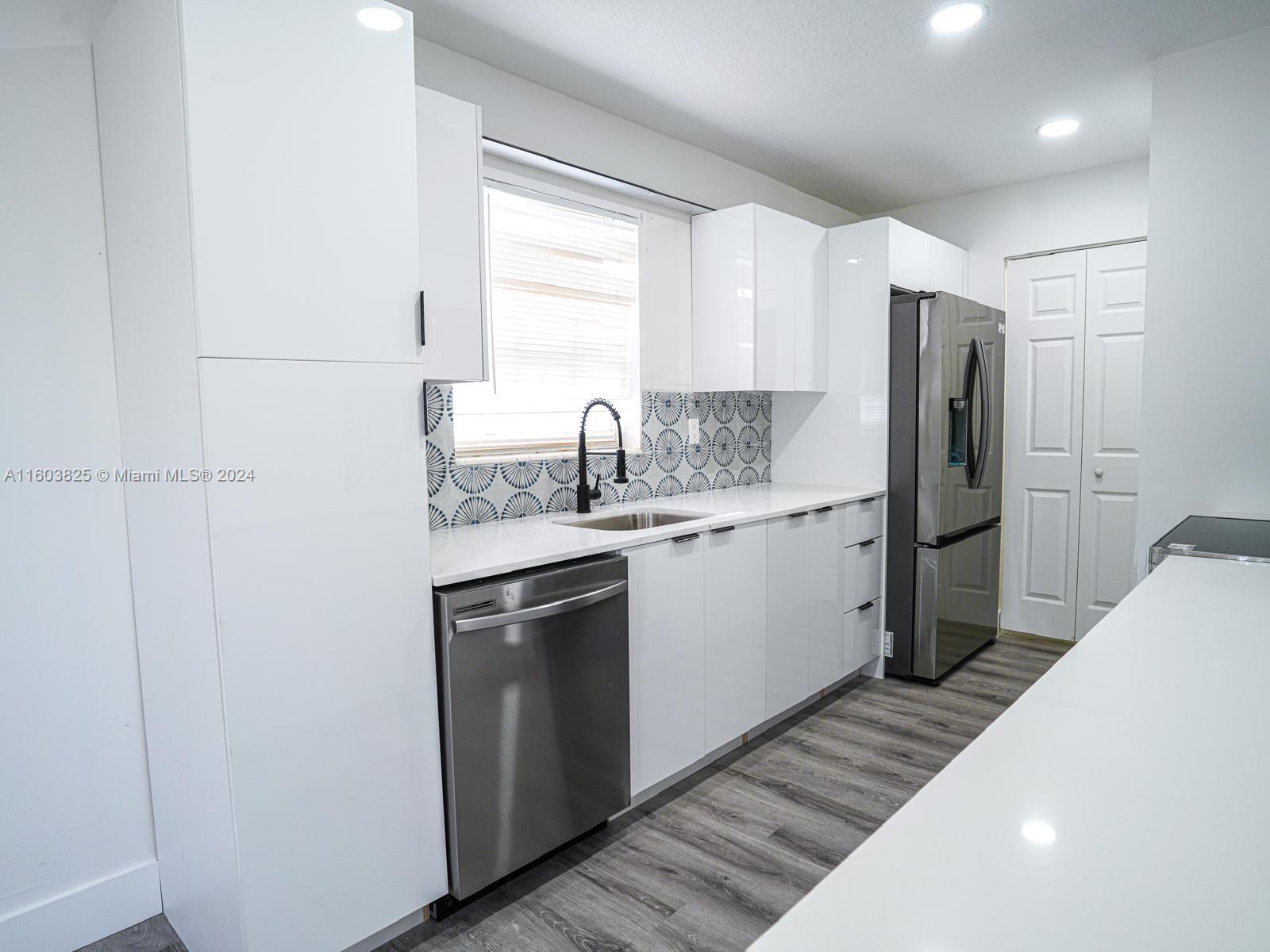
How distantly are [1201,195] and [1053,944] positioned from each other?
110 inches

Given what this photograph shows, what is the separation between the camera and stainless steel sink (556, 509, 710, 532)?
9.07 feet

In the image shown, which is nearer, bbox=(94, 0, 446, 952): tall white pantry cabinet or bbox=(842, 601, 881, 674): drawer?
bbox=(94, 0, 446, 952): tall white pantry cabinet

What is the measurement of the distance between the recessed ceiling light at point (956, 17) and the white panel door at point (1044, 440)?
2.09 m

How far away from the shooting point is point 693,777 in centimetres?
264

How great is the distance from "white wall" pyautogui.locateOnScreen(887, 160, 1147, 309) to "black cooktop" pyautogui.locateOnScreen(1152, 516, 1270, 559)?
195 cm

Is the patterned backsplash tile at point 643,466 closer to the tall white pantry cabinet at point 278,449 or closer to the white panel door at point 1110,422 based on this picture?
the tall white pantry cabinet at point 278,449

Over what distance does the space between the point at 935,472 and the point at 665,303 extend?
1.50m

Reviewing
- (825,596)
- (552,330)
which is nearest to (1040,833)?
(552,330)

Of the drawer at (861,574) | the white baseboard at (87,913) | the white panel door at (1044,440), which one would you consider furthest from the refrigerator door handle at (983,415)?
the white baseboard at (87,913)

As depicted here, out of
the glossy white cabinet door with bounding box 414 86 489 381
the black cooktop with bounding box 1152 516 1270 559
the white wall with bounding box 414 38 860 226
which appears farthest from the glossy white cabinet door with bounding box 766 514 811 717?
the white wall with bounding box 414 38 860 226

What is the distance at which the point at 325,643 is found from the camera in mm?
1607

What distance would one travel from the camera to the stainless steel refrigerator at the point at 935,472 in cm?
341

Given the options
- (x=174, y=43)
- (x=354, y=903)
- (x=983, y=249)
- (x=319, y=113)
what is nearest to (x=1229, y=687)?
(x=354, y=903)

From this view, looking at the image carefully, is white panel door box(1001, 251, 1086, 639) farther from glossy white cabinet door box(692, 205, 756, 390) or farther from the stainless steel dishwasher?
the stainless steel dishwasher
